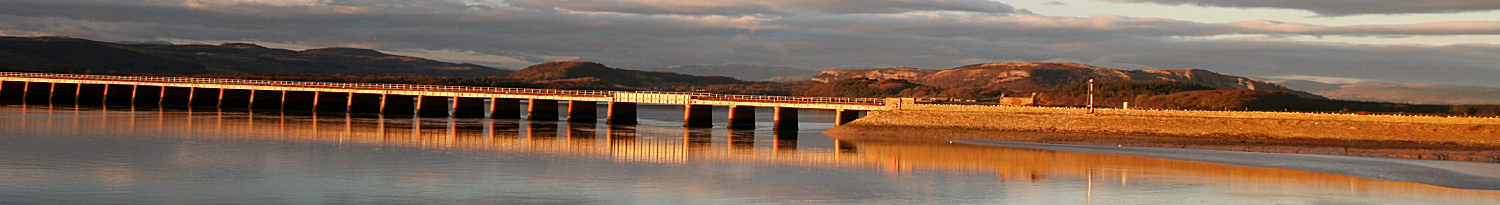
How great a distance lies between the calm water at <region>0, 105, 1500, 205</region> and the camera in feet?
131

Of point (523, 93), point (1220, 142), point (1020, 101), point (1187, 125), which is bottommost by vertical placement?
point (1220, 142)

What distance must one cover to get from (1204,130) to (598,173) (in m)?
35.7

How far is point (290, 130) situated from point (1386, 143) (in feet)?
178

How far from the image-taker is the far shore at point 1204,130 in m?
64.9

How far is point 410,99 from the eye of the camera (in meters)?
117

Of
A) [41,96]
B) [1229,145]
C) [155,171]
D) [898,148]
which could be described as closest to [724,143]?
[898,148]

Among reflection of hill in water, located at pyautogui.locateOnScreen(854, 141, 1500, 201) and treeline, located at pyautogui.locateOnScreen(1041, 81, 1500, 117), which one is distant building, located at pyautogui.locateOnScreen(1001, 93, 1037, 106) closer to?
treeline, located at pyautogui.locateOnScreen(1041, 81, 1500, 117)

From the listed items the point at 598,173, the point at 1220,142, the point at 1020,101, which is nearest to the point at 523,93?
the point at 1020,101

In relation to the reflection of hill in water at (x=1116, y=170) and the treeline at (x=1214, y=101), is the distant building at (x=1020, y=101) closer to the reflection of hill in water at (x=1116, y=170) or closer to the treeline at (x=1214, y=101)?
the treeline at (x=1214, y=101)

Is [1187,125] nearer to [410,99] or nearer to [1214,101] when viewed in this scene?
[1214,101]

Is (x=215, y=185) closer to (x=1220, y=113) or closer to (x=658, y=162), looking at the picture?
(x=658, y=162)

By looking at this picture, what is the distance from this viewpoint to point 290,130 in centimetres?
7838

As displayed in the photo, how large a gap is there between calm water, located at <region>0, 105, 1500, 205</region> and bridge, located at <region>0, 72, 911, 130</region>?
1657 centimetres

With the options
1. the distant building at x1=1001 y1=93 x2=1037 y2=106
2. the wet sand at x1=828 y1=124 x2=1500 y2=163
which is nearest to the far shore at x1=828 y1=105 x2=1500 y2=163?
the wet sand at x1=828 y1=124 x2=1500 y2=163
